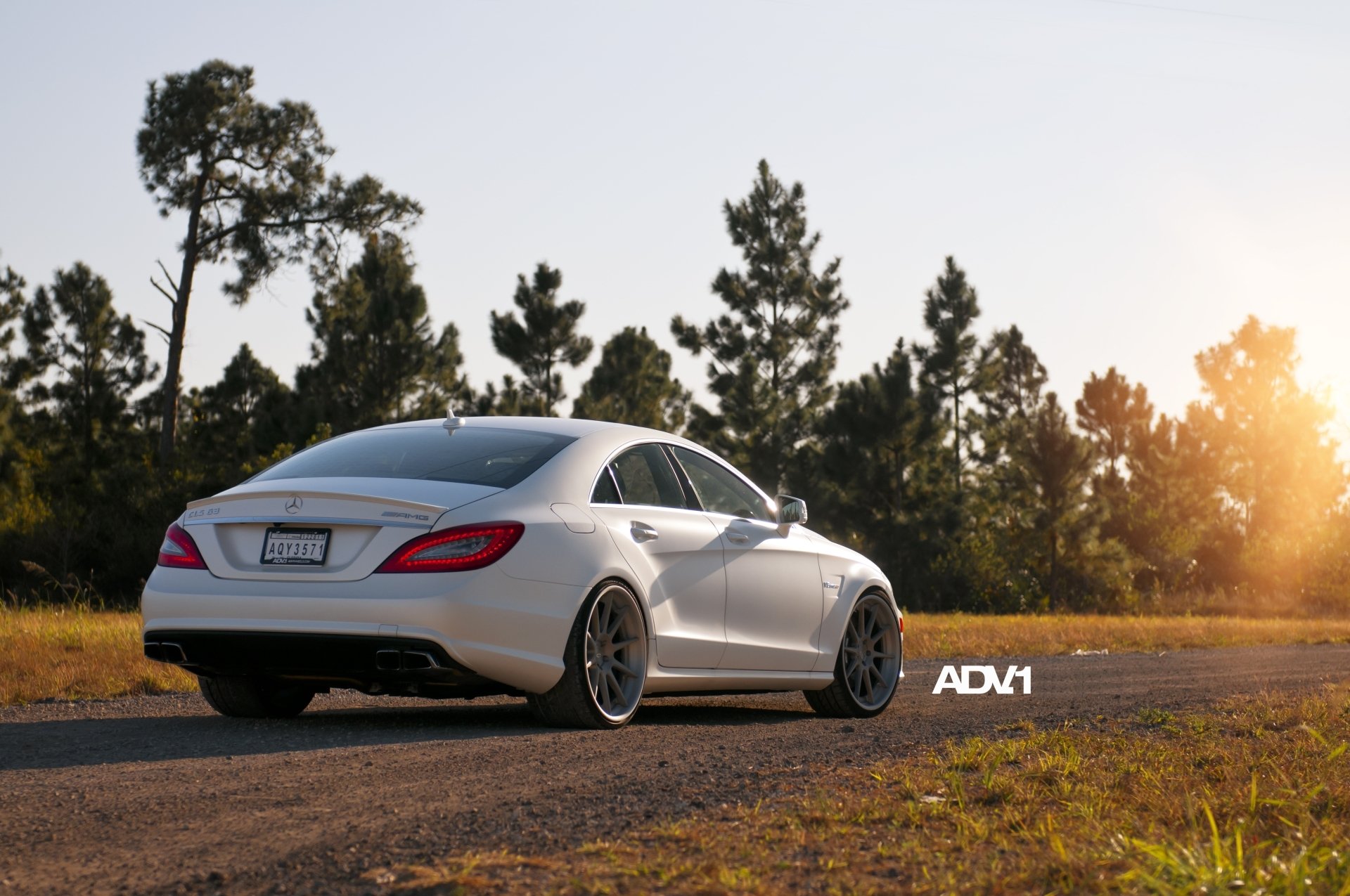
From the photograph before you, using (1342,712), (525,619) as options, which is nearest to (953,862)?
(525,619)

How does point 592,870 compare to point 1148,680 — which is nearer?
point 592,870

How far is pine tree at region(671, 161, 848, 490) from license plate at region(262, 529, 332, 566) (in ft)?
147

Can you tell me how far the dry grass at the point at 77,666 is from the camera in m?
8.95

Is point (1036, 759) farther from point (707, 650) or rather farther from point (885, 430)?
point (885, 430)

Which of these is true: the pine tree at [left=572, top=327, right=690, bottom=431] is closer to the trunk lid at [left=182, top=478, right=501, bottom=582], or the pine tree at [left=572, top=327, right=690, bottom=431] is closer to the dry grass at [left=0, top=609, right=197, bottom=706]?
the dry grass at [left=0, top=609, right=197, bottom=706]

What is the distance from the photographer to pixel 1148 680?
11.3m

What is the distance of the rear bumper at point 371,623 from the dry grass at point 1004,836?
1.51 m

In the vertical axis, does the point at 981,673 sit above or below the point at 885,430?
below

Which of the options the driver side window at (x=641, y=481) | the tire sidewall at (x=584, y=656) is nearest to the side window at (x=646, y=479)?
the driver side window at (x=641, y=481)

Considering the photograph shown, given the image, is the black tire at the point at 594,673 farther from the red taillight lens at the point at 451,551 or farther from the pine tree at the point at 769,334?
the pine tree at the point at 769,334

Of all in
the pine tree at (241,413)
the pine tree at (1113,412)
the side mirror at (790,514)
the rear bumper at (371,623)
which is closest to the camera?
the rear bumper at (371,623)

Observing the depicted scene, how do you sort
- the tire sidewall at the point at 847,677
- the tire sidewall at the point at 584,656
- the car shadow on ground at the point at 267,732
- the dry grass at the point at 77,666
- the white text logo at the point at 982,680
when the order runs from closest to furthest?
the car shadow on ground at the point at 267,732
the tire sidewall at the point at 584,656
the tire sidewall at the point at 847,677
the dry grass at the point at 77,666
the white text logo at the point at 982,680

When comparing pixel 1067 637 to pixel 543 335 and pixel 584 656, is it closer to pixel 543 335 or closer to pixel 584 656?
pixel 584 656

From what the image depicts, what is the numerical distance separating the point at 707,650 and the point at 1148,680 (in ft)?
17.2
